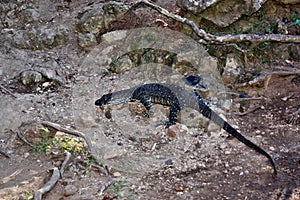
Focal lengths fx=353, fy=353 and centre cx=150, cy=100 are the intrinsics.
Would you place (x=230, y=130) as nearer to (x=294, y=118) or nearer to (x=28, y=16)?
(x=294, y=118)

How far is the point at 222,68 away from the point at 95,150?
366cm

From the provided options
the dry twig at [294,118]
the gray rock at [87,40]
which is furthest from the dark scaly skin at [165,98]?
the gray rock at [87,40]

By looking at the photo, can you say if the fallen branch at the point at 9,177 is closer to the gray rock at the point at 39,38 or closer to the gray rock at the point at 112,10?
the gray rock at the point at 39,38

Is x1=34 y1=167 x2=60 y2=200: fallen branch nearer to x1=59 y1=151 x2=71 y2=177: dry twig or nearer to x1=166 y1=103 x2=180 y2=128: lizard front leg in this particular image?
x1=59 y1=151 x2=71 y2=177: dry twig

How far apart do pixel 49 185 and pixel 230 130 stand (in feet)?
10.2

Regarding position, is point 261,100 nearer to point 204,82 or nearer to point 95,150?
point 204,82

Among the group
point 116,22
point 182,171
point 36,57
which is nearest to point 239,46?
point 116,22

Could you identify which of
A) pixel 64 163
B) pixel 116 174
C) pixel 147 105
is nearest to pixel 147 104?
pixel 147 105

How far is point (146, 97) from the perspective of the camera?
23.8 feet

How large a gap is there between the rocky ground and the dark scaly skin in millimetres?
169

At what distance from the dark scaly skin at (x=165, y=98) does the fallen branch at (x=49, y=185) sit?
2.27 metres

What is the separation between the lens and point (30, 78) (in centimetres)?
777

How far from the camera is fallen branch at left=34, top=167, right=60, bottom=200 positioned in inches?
178

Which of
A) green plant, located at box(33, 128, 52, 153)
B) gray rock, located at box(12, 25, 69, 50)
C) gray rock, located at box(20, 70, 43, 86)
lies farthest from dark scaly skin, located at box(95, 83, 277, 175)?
gray rock, located at box(12, 25, 69, 50)
